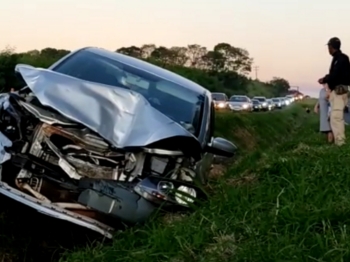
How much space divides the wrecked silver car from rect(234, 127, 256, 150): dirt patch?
47.8 feet

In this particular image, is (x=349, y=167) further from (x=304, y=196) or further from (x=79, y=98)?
(x=79, y=98)

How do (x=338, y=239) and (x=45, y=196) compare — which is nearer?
(x=338, y=239)

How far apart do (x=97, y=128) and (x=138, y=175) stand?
1.63 ft

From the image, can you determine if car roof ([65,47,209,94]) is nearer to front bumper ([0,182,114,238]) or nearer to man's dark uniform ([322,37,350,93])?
front bumper ([0,182,114,238])

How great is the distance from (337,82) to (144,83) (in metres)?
3.79

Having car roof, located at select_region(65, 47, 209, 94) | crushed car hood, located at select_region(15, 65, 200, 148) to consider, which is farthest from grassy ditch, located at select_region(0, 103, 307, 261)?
car roof, located at select_region(65, 47, 209, 94)

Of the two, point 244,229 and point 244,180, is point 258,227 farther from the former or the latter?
point 244,180

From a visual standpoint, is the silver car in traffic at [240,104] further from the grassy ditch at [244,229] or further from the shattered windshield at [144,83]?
the grassy ditch at [244,229]

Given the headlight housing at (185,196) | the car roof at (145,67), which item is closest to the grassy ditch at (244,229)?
the headlight housing at (185,196)

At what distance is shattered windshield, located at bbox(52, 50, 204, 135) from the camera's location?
22.1 ft

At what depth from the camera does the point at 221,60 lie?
10944 cm

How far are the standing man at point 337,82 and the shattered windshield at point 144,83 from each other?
3.11m

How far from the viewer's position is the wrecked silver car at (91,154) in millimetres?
5281

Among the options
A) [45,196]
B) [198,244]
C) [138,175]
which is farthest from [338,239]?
[45,196]
